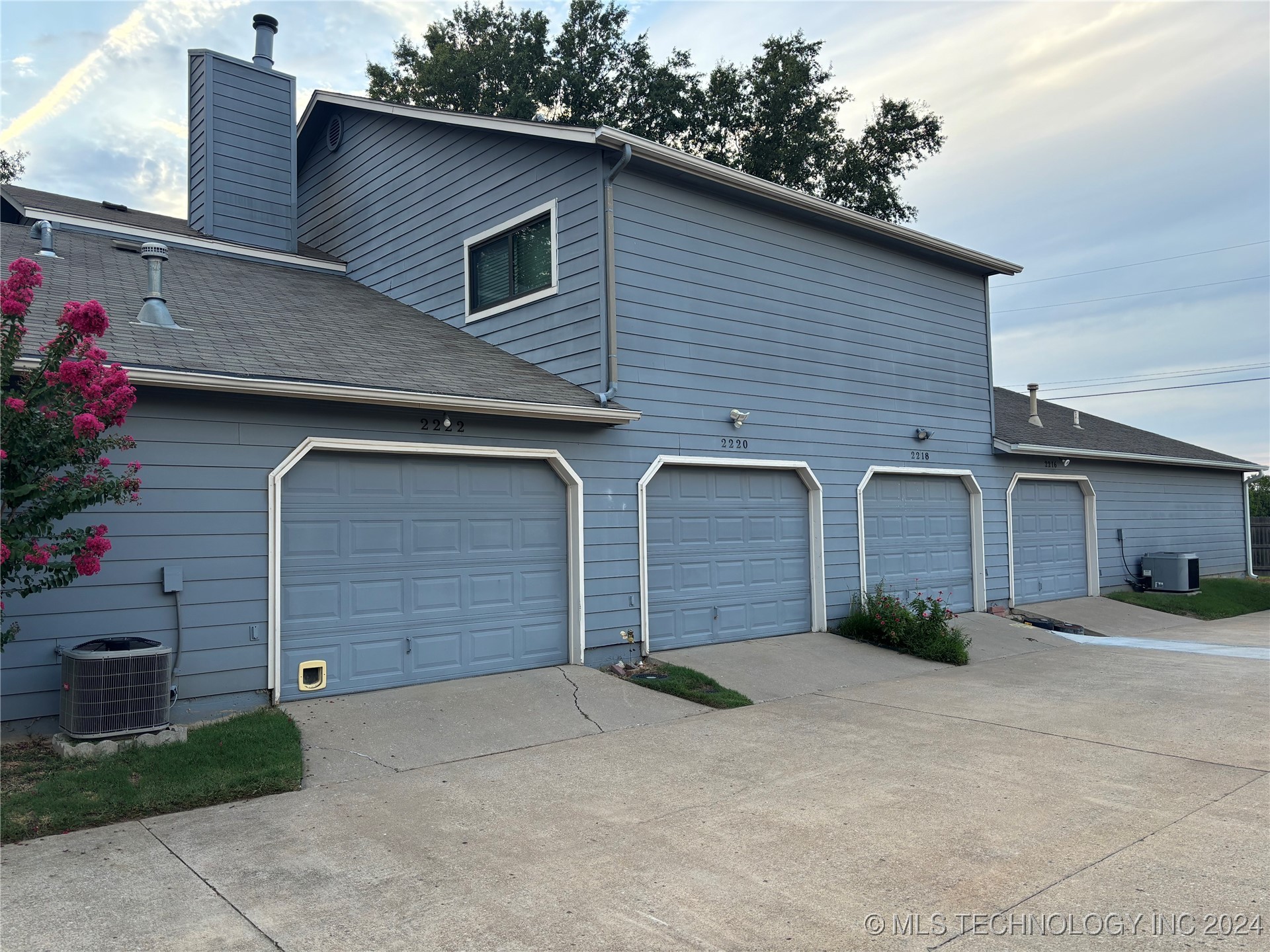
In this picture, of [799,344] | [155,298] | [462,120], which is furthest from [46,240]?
[799,344]

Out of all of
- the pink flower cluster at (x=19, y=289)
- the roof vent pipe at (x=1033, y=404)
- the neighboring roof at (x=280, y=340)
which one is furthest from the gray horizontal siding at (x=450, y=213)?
the roof vent pipe at (x=1033, y=404)

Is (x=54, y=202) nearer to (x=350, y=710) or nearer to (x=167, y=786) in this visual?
(x=350, y=710)

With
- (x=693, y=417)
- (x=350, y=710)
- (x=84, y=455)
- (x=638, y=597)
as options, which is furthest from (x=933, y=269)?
(x=84, y=455)

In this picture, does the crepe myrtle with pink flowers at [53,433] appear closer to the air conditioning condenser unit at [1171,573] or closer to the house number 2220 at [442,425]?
the house number 2220 at [442,425]

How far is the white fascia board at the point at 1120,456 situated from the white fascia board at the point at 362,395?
320 inches

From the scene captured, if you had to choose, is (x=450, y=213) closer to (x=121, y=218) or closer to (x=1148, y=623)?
(x=121, y=218)

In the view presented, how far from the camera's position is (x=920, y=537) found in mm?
13047

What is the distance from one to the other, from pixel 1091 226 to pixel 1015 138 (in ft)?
28.2

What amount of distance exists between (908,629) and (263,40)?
13.8 m

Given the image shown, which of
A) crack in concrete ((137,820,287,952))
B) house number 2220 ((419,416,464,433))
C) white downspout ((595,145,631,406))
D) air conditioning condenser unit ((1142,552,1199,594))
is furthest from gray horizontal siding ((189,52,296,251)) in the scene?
air conditioning condenser unit ((1142,552,1199,594))

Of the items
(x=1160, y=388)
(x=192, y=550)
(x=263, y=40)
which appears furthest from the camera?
(x=1160, y=388)

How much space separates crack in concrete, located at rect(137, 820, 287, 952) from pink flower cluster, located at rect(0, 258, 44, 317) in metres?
3.14

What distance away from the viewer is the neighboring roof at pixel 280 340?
22.7ft

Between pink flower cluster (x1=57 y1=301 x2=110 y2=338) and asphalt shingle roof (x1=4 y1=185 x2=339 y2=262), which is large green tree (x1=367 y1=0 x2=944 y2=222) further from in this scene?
pink flower cluster (x1=57 y1=301 x2=110 y2=338)
